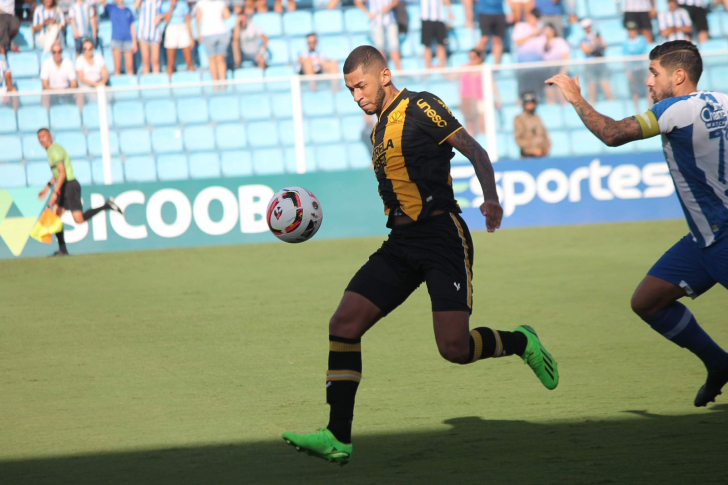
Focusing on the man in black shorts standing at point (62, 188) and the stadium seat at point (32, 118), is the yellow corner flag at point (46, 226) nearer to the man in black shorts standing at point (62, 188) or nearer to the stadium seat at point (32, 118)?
the man in black shorts standing at point (62, 188)

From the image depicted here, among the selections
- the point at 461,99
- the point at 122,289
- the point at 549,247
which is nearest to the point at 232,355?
the point at 122,289

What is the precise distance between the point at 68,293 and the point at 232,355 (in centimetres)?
426

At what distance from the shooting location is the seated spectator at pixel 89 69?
17.4 meters

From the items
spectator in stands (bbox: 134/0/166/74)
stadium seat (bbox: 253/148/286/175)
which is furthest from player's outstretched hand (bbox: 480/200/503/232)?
spectator in stands (bbox: 134/0/166/74)

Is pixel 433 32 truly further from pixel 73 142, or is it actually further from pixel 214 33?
pixel 73 142

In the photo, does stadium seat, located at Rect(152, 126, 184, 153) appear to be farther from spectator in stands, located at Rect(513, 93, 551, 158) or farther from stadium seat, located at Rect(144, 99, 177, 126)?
spectator in stands, located at Rect(513, 93, 551, 158)

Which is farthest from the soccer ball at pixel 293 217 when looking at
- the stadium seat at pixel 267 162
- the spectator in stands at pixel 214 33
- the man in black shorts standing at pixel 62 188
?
the spectator in stands at pixel 214 33

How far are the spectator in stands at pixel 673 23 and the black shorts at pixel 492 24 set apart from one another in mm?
3237

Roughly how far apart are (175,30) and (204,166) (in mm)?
4484

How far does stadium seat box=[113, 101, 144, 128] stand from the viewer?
15.1 meters

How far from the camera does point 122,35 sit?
1802 cm

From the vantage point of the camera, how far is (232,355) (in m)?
7.35

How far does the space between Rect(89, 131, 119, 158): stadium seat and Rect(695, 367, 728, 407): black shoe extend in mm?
11543

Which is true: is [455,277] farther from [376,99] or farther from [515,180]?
[515,180]
